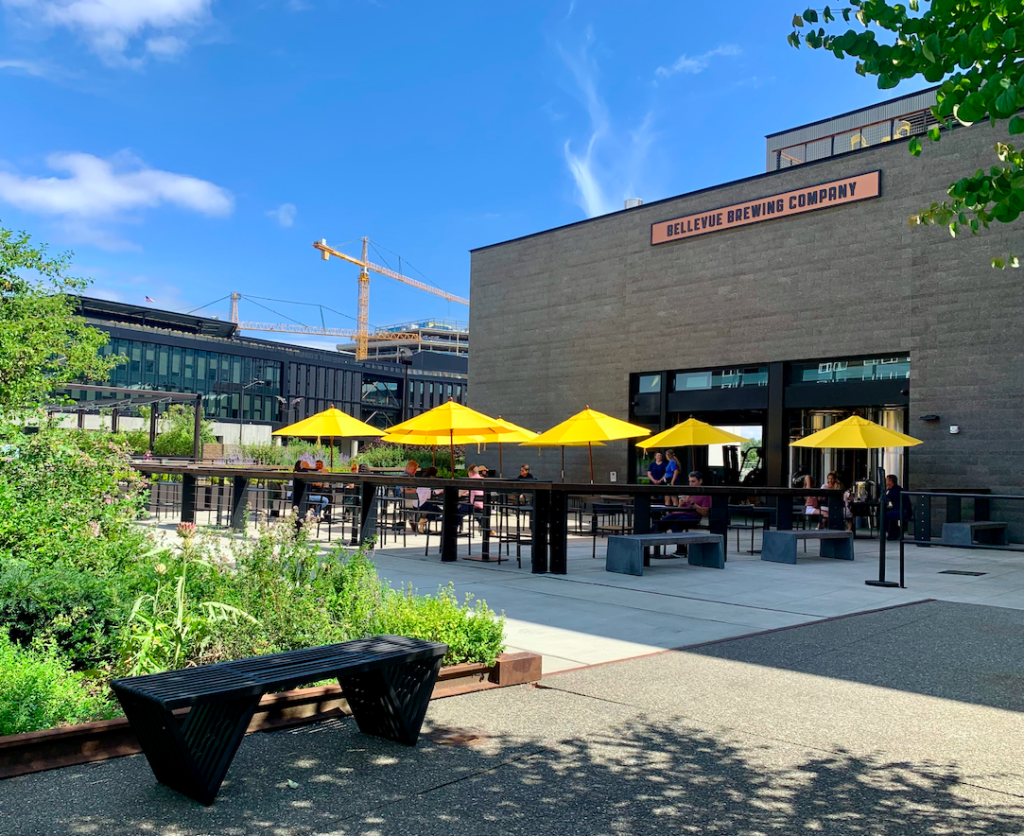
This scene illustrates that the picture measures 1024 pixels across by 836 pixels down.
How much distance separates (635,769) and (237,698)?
191cm

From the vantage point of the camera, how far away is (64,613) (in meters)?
5.48

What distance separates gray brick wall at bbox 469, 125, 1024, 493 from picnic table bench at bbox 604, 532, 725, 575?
8.99 m

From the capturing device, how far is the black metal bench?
363 cm

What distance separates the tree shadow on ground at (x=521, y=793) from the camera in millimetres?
3510

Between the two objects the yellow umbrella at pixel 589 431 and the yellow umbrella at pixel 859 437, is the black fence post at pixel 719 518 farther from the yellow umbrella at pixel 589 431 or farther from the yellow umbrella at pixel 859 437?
the yellow umbrella at pixel 859 437

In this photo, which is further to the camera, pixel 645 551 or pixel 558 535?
pixel 645 551

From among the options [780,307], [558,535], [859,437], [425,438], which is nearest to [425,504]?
[425,438]

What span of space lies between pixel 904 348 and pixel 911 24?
16360mm

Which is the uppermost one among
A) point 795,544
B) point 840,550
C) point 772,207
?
point 772,207

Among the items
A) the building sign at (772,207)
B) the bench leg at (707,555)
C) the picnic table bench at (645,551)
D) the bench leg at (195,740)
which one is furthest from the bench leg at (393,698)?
the building sign at (772,207)

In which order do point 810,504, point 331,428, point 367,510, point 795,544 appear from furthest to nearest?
point 810,504 → point 331,428 → point 367,510 → point 795,544

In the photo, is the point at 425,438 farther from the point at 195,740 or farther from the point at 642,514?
the point at 195,740

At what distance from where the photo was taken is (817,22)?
5.63m

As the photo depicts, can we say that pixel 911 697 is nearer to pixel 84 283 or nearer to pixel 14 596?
pixel 14 596
